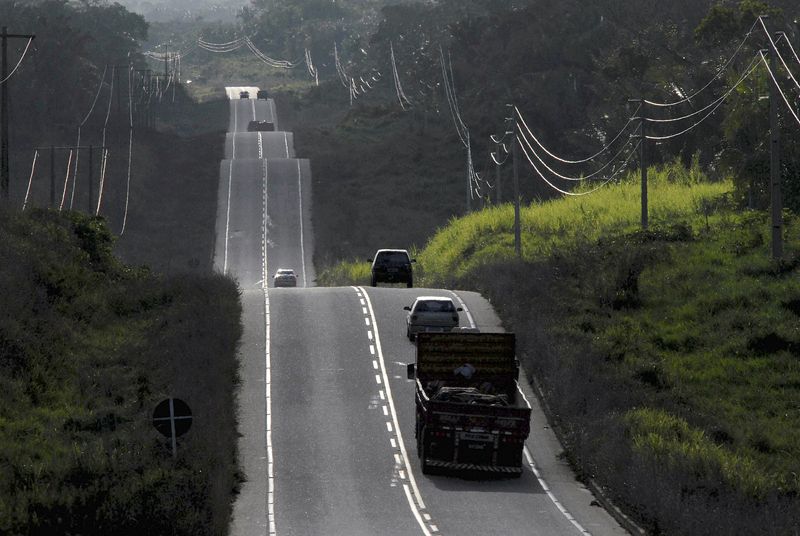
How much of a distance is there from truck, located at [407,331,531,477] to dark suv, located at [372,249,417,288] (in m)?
28.7

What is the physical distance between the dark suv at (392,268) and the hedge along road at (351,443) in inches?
151

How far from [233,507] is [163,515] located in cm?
614

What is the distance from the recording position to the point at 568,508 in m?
30.8

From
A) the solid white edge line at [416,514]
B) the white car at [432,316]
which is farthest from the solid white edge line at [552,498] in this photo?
the white car at [432,316]

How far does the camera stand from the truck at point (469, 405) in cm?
3241

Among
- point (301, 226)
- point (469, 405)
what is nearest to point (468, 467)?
point (469, 405)

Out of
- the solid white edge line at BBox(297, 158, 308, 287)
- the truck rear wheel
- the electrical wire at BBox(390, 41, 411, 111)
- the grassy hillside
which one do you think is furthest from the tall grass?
the electrical wire at BBox(390, 41, 411, 111)

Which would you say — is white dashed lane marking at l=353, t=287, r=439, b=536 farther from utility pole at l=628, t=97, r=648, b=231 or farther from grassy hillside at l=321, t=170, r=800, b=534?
utility pole at l=628, t=97, r=648, b=231

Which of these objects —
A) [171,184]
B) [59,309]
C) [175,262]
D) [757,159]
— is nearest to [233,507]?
[59,309]

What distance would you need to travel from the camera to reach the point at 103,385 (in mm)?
40969

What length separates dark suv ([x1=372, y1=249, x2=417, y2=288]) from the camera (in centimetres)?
6556

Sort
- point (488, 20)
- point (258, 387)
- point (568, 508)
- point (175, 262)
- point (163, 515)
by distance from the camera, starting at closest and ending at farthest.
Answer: point (163, 515) < point (568, 508) < point (258, 387) < point (175, 262) < point (488, 20)

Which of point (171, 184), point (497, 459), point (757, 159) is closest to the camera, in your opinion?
point (497, 459)

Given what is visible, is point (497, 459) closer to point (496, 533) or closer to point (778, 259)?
point (496, 533)
